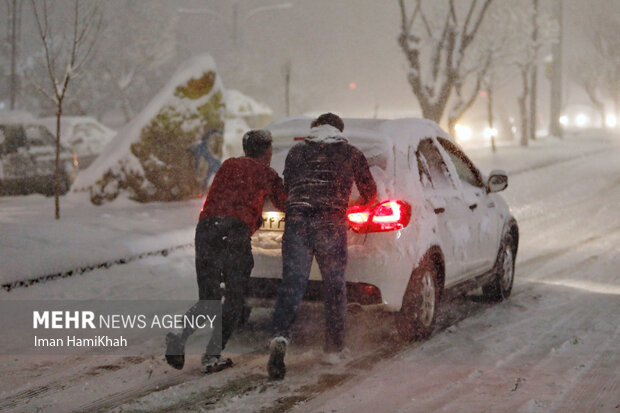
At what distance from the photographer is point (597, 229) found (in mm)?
13211

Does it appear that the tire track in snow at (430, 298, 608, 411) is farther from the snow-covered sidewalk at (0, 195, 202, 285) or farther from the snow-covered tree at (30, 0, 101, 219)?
the snow-covered tree at (30, 0, 101, 219)

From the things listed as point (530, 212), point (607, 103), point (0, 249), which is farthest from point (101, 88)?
point (607, 103)

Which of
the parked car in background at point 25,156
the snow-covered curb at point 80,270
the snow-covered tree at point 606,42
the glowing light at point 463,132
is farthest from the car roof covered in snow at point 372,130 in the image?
the snow-covered tree at point 606,42

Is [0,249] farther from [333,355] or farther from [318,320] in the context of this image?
[333,355]

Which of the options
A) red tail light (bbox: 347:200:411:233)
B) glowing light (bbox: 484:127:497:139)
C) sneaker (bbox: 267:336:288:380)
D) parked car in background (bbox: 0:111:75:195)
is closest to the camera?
sneaker (bbox: 267:336:288:380)

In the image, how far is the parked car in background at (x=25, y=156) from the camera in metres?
16.6

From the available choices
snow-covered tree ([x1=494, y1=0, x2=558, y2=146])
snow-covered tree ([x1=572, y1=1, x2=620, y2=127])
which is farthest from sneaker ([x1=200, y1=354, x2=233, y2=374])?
snow-covered tree ([x1=572, y1=1, x2=620, y2=127])

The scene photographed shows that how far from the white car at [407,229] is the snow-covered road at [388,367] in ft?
1.14

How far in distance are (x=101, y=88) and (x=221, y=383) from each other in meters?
53.9

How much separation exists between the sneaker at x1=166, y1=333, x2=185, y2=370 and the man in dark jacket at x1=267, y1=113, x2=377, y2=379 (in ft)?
2.05

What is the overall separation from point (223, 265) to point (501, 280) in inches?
136

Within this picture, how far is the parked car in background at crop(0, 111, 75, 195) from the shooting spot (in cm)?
1656

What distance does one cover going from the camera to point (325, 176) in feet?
18.7

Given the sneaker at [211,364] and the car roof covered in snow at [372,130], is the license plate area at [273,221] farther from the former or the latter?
the sneaker at [211,364]
